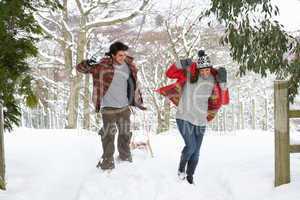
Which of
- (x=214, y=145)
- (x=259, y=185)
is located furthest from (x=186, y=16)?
(x=259, y=185)

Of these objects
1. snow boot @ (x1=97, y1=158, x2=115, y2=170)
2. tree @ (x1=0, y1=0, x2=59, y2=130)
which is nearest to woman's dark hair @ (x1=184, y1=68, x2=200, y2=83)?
snow boot @ (x1=97, y1=158, x2=115, y2=170)

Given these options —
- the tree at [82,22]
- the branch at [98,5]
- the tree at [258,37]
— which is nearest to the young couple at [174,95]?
the tree at [258,37]

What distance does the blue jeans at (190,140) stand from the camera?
7.31 meters

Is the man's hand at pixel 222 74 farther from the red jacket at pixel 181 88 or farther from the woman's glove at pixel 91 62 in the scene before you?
the woman's glove at pixel 91 62

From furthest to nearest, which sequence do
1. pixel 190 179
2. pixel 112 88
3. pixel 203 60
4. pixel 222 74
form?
pixel 112 88, pixel 190 179, pixel 222 74, pixel 203 60

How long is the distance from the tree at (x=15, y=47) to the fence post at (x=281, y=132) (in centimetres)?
301

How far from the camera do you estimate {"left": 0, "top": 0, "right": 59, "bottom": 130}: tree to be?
580 cm

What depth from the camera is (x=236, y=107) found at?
2503 cm

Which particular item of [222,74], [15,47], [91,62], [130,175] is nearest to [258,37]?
[222,74]

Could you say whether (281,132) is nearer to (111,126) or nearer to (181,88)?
(181,88)

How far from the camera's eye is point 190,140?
731cm

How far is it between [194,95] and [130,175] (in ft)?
5.32

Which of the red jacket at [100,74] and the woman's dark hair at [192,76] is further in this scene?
the red jacket at [100,74]

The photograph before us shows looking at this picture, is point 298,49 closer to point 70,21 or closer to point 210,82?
point 210,82
